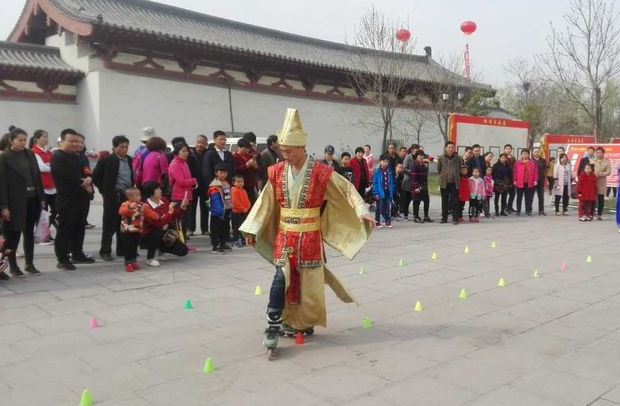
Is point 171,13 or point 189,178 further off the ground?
point 171,13

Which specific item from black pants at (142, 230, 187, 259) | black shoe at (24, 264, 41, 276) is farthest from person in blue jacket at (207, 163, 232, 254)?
black shoe at (24, 264, 41, 276)

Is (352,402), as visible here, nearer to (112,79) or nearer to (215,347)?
(215,347)

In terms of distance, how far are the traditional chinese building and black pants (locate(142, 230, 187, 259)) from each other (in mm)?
10162

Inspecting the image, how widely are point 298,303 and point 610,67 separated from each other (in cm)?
1558

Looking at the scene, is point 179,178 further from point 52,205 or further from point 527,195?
point 527,195

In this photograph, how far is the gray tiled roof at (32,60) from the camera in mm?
15711

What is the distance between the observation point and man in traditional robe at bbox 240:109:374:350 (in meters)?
4.30

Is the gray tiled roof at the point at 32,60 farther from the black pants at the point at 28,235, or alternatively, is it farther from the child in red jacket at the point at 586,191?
the child in red jacket at the point at 586,191

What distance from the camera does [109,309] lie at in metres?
5.25

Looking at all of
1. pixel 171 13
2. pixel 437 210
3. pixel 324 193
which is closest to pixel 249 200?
pixel 324 193

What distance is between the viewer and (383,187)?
11008 mm

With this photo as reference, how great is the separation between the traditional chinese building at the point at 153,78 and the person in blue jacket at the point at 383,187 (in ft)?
28.7

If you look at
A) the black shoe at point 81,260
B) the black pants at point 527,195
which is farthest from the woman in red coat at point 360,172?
the black shoe at point 81,260

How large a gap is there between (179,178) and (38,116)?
424 inches
